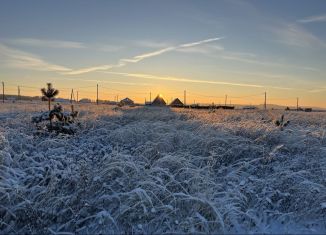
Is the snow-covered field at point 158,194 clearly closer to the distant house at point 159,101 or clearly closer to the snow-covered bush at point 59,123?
the snow-covered bush at point 59,123

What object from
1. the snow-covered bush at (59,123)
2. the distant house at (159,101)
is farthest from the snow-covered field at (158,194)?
the distant house at (159,101)

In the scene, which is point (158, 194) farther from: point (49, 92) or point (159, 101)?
point (159, 101)

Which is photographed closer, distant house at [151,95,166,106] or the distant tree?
the distant tree

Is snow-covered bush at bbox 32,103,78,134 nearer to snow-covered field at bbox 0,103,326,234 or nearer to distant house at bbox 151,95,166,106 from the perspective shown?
snow-covered field at bbox 0,103,326,234

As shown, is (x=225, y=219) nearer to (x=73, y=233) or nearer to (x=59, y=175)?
(x=73, y=233)

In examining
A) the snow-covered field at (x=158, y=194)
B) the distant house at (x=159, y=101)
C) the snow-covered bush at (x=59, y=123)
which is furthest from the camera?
the distant house at (x=159, y=101)

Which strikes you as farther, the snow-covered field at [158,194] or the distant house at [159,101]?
the distant house at [159,101]

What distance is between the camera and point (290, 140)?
8375 mm

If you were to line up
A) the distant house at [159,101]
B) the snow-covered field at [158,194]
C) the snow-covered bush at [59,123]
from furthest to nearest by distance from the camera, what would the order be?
the distant house at [159,101] → the snow-covered bush at [59,123] → the snow-covered field at [158,194]

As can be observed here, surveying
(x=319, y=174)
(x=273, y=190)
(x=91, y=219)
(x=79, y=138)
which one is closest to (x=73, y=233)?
(x=91, y=219)

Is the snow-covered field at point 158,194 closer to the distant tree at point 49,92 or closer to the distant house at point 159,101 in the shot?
the distant tree at point 49,92

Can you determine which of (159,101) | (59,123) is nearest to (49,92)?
(59,123)

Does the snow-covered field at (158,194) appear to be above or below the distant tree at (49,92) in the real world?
below

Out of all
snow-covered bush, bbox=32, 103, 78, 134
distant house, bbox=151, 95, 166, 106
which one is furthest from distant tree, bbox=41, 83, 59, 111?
distant house, bbox=151, 95, 166, 106
